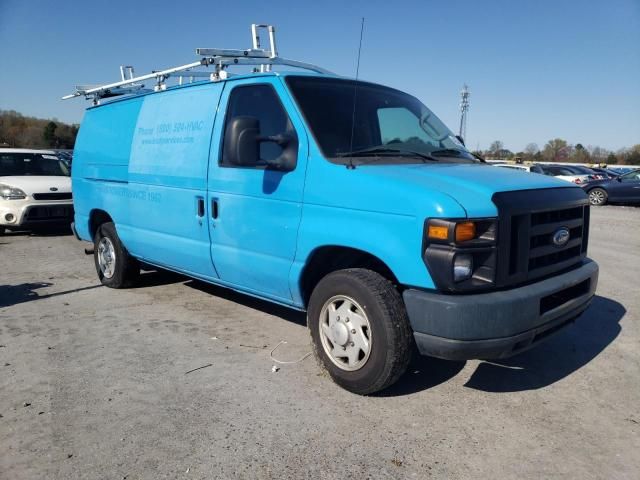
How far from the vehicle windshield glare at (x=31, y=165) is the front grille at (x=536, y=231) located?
10893 mm

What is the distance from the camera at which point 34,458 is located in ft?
9.05

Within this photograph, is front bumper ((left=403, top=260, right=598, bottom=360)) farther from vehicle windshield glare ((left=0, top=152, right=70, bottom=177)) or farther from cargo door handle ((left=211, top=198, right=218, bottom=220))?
vehicle windshield glare ((left=0, top=152, right=70, bottom=177))

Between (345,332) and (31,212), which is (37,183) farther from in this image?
(345,332)

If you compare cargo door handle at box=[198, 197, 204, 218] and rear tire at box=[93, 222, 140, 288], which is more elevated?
cargo door handle at box=[198, 197, 204, 218]

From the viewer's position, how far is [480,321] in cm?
294

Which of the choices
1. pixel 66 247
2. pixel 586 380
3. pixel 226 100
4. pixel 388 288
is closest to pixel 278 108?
pixel 226 100

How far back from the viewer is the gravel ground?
2.76 metres

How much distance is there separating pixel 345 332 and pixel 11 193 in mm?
9178

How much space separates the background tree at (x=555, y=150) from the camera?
6912cm

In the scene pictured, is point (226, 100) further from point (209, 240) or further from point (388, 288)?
point (388, 288)

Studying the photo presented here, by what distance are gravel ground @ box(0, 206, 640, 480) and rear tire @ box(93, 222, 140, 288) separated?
2.71 feet

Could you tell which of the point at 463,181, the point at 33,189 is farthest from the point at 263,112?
the point at 33,189

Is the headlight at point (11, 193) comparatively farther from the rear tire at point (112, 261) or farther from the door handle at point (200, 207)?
the door handle at point (200, 207)

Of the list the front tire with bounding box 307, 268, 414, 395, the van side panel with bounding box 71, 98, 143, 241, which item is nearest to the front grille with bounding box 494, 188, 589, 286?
the front tire with bounding box 307, 268, 414, 395
